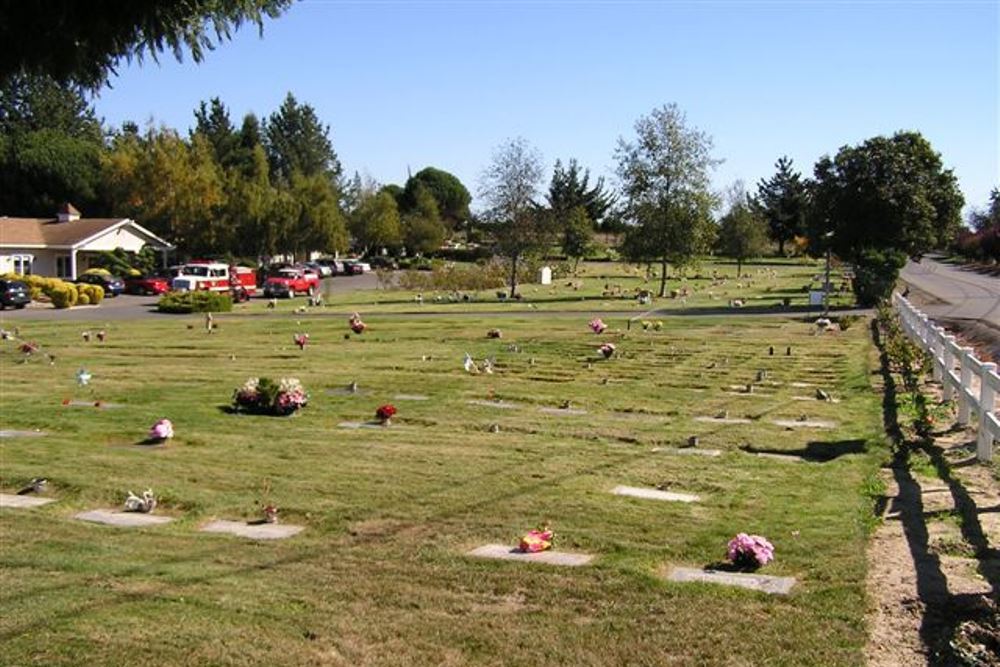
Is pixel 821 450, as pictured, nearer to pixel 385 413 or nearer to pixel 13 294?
pixel 385 413

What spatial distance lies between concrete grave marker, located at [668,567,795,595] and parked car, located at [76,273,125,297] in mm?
53016

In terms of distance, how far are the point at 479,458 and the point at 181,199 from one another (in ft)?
210

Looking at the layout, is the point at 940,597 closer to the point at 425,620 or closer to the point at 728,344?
the point at 425,620

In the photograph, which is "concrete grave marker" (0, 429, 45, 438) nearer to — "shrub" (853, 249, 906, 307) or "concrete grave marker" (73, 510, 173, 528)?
"concrete grave marker" (73, 510, 173, 528)

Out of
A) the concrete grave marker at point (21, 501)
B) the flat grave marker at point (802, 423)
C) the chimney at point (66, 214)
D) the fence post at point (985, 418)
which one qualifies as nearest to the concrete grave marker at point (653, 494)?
the fence post at point (985, 418)

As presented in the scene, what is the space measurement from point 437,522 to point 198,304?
35.9 meters

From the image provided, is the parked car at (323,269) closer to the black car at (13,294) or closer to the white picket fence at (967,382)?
the black car at (13,294)

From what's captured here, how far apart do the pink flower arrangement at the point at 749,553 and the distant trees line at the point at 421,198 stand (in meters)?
5.03

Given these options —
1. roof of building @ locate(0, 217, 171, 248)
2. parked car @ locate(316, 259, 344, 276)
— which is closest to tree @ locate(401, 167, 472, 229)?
parked car @ locate(316, 259, 344, 276)

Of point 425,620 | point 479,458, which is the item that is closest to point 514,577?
point 425,620

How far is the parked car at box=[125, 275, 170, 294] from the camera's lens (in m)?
57.0

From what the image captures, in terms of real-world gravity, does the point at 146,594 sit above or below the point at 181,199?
below

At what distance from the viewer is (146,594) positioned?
22.0ft

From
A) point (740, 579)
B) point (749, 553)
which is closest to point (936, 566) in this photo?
point (749, 553)
